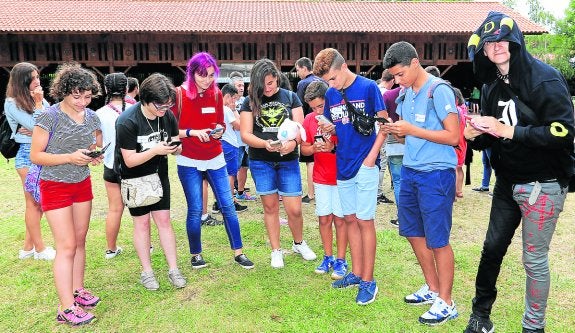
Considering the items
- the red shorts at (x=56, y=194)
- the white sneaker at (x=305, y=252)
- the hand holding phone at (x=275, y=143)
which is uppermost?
the hand holding phone at (x=275, y=143)

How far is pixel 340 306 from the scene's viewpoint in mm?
3676

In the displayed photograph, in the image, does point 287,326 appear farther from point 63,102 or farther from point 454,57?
point 454,57

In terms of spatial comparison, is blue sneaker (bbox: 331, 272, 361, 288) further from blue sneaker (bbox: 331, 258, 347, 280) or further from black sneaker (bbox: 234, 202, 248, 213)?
black sneaker (bbox: 234, 202, 248, 213)

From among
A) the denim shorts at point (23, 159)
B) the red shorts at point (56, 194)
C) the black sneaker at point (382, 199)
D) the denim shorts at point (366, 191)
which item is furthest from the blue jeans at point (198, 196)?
the black sneaker at point (382, 199)

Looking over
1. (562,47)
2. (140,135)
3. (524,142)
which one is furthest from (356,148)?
A: (562,47)

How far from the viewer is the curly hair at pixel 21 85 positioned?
4.36 metres

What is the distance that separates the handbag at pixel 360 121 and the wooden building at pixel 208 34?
1540cm

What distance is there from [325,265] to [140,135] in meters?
2.14

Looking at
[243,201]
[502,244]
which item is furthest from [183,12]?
[502,244]

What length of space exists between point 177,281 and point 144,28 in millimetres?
16406

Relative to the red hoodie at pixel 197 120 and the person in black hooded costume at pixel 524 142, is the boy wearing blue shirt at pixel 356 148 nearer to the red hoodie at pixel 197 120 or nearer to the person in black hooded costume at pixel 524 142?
the person in black hooded costume at pixel 524 142

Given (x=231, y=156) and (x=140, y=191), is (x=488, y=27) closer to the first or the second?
(x=140, y=191)

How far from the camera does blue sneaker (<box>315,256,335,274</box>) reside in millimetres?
4406

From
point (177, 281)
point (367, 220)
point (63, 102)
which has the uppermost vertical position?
point (63, 102)
